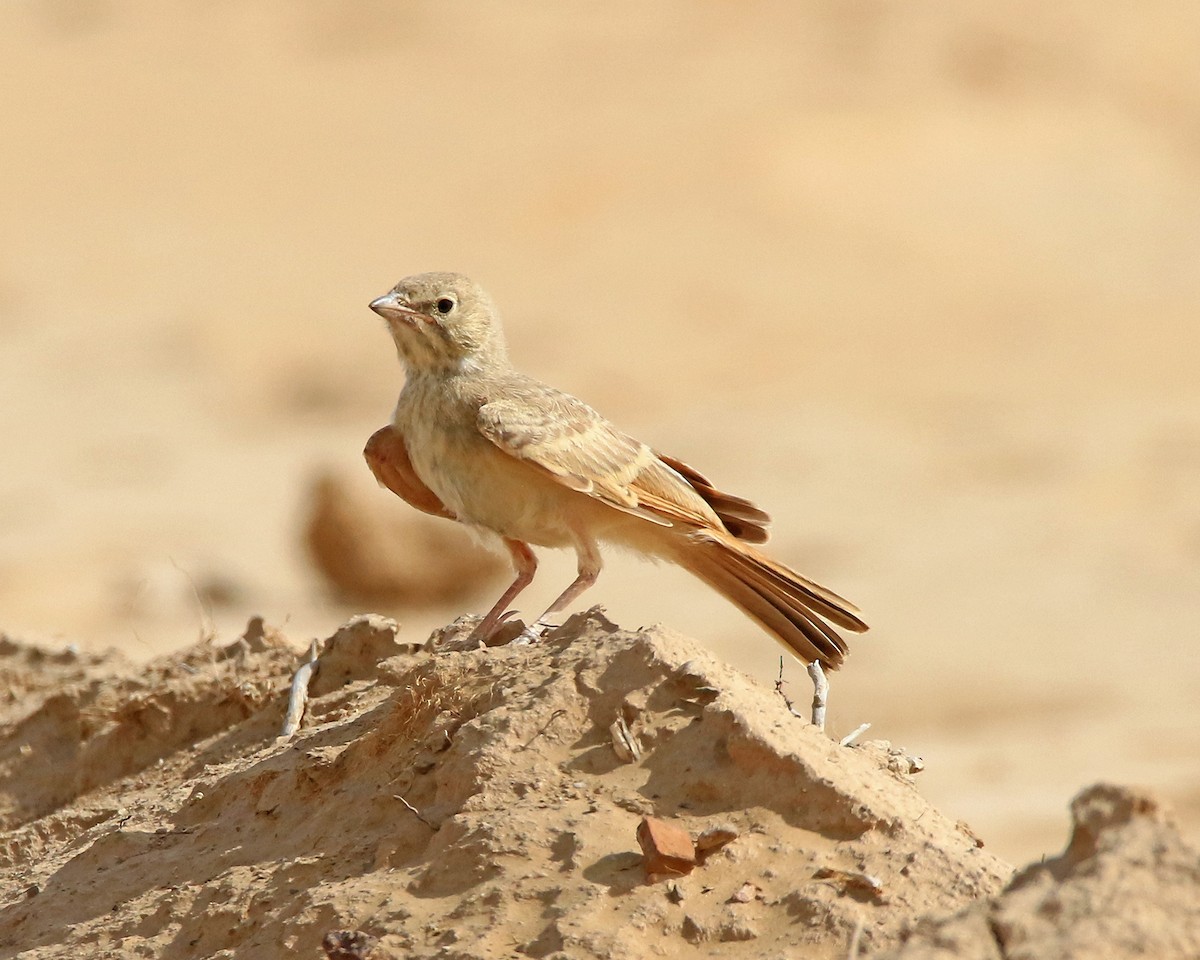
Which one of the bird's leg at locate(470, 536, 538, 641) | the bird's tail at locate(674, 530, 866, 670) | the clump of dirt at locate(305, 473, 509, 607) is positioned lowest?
the bird's leg at locate(470, 536, 538, 641)

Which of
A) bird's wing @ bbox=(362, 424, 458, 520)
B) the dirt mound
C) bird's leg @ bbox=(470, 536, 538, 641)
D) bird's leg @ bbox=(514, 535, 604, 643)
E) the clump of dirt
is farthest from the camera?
the clump of dirt

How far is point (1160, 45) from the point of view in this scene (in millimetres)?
32812

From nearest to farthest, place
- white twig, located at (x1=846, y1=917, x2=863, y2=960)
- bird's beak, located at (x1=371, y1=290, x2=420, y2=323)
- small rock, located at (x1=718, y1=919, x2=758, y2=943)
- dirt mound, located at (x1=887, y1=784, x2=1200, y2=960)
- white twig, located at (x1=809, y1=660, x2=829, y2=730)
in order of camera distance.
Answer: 1. dirt mound, located at (x1=887, y1=784, x2=1200, y2=960)
2. white twig, located at (x1=846, y1=917, x2=863, y2=960)
3. small rock, located at (x1=718, y1=919, x2=758, y2=943)
4. white twig, located at (x1=809, y1=660, x2=829, y2=730)
5. bird's beak, located at (x1=371, y1=290, x2=420, y2=323)

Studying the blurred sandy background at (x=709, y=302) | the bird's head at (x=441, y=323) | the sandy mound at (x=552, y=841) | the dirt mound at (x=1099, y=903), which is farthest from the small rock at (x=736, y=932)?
the blurred sandy background at (x=709, y=302)

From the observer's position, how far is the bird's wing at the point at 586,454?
5.80 metres

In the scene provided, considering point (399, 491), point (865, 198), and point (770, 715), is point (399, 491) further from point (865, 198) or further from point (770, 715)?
point (865, 198)

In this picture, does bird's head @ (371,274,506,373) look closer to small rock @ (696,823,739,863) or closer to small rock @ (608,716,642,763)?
small rock @ (608,716,642,763)

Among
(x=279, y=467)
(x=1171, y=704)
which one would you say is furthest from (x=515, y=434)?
(x=279, y=467)

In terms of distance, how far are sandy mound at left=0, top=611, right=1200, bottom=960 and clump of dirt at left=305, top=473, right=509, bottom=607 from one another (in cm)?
967

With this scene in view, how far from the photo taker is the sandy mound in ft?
12.6

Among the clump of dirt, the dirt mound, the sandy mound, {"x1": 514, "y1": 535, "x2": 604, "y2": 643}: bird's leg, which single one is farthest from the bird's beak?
the clump of dirt

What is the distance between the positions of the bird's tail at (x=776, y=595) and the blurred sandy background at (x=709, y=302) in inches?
164

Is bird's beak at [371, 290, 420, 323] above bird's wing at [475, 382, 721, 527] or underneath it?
above

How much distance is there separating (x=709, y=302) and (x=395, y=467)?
18176mm
